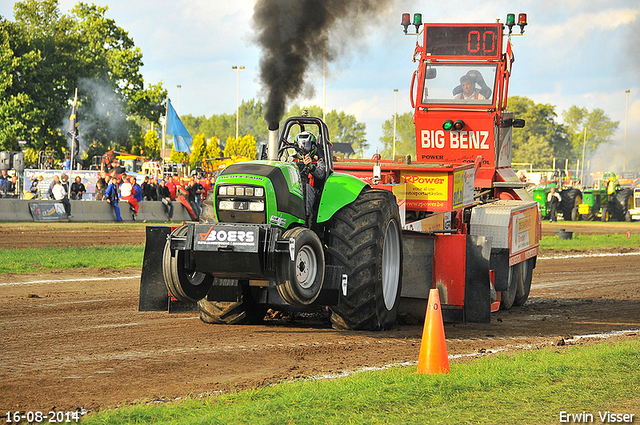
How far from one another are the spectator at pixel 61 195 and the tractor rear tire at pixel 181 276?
19.2 meters

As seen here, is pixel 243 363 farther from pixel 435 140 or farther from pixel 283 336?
pixel 435 140

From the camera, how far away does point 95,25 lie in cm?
4831

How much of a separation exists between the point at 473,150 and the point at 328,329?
262 inches

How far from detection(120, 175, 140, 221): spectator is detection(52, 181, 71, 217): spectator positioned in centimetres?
198

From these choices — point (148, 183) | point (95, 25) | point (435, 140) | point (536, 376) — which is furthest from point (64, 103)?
point (536, 376)

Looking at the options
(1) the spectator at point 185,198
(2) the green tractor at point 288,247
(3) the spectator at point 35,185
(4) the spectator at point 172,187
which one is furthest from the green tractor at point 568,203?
(2) the green tractor at point 288,247

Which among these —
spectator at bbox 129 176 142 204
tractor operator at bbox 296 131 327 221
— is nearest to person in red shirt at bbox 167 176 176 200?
spectator at bbox 129 176 142 204

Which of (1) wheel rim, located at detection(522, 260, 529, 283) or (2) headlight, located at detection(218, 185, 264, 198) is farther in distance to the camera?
(1) wheel rim, located at detection(522, 260, 529, 283)

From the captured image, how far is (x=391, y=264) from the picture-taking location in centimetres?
866

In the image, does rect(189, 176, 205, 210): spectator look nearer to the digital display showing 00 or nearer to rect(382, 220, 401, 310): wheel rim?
the digital display showing 00

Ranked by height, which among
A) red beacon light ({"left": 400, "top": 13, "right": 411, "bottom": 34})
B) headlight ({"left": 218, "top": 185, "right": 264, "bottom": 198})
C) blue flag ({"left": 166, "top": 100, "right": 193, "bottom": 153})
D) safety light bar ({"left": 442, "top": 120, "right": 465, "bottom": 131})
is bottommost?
headlight ({"left": 218, "top": 185, "right": 264, "bottom": 198})

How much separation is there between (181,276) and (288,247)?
1.10 meters

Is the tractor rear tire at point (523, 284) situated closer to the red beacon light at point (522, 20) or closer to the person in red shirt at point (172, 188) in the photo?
the red beacon light at point (522, 20)

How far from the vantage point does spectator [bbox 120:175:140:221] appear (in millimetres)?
26484
